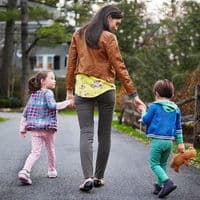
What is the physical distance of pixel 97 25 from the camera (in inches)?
212

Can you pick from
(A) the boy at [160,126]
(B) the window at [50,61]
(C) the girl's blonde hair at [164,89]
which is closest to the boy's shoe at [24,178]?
(A) the boy at [160,126]

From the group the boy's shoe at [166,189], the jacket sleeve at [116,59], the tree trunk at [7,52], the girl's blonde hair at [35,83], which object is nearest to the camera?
the boy's shoe at [166,189]

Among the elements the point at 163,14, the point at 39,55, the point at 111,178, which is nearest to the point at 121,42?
the point at 163,14

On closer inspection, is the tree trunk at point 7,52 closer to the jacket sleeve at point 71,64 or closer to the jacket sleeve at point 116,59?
the jacket sleeve at point 71,64

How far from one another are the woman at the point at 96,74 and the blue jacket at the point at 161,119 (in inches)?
5.2

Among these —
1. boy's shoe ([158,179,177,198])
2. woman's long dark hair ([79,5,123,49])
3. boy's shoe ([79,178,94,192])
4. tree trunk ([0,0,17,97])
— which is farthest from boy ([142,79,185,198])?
tree trunk ([0,0,17,97])

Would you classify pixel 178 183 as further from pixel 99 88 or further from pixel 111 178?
pixel 99 88

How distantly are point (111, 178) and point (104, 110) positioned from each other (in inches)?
41.1

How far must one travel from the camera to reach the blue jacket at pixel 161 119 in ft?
16.9

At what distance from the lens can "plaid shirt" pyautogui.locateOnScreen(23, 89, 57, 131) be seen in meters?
5.88

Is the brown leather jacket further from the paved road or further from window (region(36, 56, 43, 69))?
window (region(36, 56, 43, 69))

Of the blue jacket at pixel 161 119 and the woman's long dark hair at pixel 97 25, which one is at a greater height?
the woman's long dark hair at pixel 97 25

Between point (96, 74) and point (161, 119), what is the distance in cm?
76

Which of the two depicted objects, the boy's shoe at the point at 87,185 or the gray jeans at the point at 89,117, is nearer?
the boy's shoe at the point at 87,185
